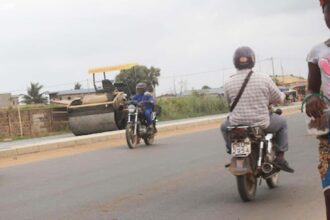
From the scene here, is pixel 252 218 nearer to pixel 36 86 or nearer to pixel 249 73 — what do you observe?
pixel 249 73

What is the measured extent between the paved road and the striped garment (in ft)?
3.23

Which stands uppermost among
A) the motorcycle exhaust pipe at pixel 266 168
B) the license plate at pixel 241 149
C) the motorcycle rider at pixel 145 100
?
the motorcycle rider at pixel 145 100

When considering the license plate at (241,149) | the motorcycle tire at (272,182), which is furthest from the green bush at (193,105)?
the license plate at (241,149)

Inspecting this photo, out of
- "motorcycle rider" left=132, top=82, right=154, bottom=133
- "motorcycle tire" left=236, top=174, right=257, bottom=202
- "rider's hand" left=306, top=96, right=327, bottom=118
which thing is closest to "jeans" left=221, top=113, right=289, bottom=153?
"motorcycle tire" left=236, top=174, right=257, bottom=202

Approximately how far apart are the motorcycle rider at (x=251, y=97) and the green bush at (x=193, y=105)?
37.0 m

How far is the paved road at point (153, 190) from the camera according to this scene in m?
6.86

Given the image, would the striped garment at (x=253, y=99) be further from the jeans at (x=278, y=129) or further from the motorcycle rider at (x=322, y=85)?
the motorcycle rider at (x=322, y=85)

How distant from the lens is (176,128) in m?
24.9

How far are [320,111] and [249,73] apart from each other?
3478 mm

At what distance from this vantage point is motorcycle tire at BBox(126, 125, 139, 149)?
15.4 meters

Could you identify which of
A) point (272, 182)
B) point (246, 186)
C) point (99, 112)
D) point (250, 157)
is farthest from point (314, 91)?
point (99, 112)

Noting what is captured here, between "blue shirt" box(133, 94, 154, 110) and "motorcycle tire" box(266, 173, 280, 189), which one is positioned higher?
"blue shirt" box(133, 94, 154, 110)

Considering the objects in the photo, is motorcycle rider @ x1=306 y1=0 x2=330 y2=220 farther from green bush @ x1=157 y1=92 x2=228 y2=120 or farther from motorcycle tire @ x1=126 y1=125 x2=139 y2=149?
green bush @ x1=157 y1=92 x2=228 y2=120

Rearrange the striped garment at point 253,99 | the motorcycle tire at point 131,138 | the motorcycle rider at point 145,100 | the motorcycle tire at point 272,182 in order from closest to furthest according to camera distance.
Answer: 1. the striped garment at point 253,99
2. the motorcycle tire at point 272,182
3. the motorcycle tire at point 131,138
4. the motorcycle rider at point 145,100
